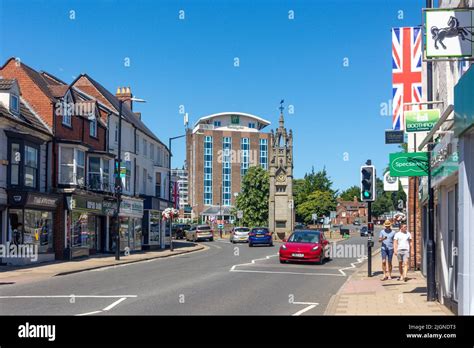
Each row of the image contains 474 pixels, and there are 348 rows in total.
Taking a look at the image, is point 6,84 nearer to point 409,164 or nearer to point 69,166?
point 69,166

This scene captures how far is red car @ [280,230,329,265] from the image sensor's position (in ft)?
89.5

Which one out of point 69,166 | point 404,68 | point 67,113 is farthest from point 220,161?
point 404,68

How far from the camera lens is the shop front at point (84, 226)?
102ft

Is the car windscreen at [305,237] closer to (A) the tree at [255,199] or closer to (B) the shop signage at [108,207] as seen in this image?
(B) the shop signage at [108,207]

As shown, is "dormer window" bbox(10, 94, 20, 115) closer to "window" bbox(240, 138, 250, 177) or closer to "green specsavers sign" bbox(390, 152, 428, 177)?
"green specsavers sign" bbox(390, 152, 428, 177)

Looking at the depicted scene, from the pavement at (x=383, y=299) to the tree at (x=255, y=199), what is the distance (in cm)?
6702

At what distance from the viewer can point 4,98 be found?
26.7 meters

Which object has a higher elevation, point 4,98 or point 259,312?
point 4,98

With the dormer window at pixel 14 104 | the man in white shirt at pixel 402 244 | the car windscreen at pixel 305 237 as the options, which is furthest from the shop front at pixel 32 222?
the man in white shirt at pixel 402 244

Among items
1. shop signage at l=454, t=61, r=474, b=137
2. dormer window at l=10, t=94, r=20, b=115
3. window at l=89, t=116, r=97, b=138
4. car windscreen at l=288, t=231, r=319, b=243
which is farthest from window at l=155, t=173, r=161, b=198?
shop signage at l=454, t=61, r=474, b=137

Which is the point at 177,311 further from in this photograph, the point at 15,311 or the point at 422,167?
the point at 422,167

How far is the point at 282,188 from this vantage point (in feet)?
235
